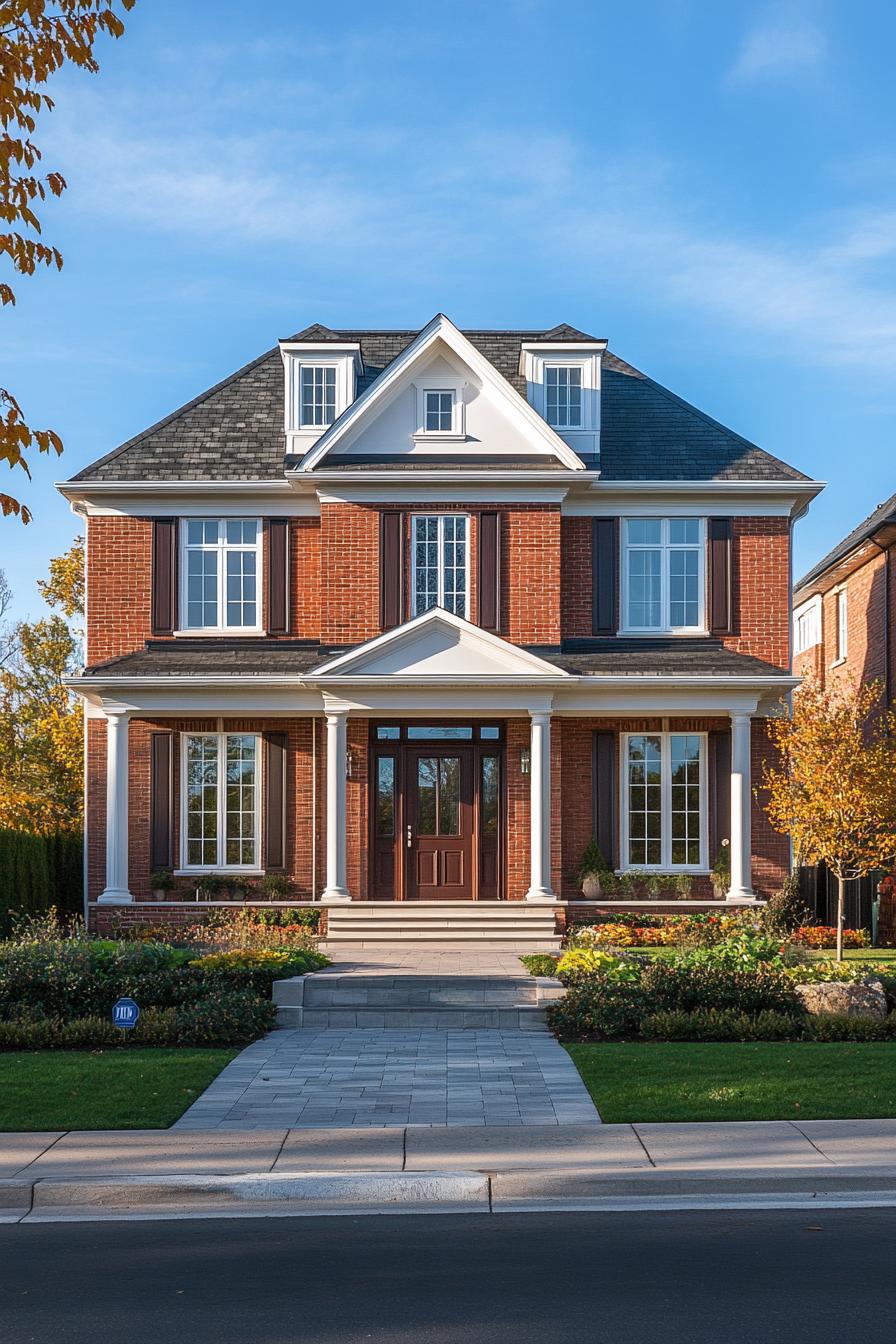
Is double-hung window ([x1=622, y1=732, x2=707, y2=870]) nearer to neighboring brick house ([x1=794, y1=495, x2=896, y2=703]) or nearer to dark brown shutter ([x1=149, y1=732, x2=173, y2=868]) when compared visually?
neighboring brick house ([x1=794, y1=495, x2=896, y2=703])

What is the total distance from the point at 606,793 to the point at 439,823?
107 inches

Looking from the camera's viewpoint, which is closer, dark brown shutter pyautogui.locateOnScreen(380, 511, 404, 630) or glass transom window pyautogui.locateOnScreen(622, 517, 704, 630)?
dark brown shutter pyautogui.locateOnScreen(380, 511, 404, 630)

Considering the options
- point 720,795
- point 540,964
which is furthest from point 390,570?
point 540,964

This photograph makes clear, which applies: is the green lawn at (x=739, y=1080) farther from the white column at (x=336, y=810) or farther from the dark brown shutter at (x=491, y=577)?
the dark brown shutter at (x=491, y=577)

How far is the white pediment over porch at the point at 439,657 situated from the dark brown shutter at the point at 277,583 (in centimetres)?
177

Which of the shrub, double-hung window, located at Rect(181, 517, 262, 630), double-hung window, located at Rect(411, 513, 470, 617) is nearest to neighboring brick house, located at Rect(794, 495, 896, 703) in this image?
double-hung window, located at Rect(411, 513, 470, 617)

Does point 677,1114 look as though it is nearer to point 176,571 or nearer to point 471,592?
point 471,592

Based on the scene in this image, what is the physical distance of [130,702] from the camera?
2117cm

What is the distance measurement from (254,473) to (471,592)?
4.05 metres

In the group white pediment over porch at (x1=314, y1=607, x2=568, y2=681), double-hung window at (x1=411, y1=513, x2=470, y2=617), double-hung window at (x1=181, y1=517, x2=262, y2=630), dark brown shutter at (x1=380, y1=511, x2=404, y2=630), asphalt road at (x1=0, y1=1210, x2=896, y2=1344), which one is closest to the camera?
asphalt road at (x1=0, y1=1210, x2=896, y2=1344)

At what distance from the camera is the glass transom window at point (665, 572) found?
22.1 m

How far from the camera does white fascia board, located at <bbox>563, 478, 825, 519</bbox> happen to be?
71.8 ft

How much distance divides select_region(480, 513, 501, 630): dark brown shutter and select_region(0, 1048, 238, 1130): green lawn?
32.8 ft

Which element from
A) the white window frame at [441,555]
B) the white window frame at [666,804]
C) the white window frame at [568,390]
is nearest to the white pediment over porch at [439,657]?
the white window frame at [441,555]
